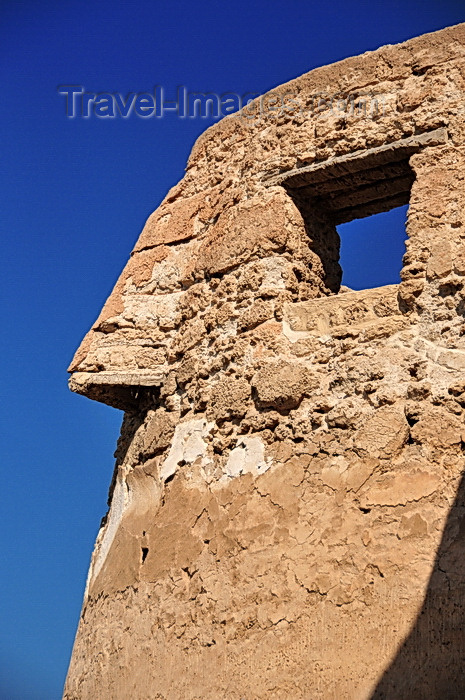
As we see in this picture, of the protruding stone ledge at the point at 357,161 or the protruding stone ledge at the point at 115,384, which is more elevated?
the protruding stone ledge at the point at 357,161

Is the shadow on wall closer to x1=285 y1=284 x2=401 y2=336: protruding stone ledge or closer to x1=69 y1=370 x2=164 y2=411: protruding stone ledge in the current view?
x1=285 y1=284 x2=401 y2=336: protruding stone ledge

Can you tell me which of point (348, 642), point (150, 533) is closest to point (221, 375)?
point (150, 533)

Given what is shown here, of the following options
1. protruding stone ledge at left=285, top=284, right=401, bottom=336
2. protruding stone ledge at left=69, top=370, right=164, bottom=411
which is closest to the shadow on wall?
protruding stone ledge at left=285, top=284, right=401, bottom=336

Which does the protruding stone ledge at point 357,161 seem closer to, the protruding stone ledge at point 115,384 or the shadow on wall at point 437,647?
the protruding stone ledge at point 115,384

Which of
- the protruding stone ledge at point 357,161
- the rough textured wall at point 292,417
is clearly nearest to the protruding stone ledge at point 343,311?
the rough textured wall at point 292,417

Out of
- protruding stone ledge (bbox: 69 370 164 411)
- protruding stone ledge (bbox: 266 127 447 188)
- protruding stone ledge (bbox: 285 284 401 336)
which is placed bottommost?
protruding stone ledge (bbox: 69 370 164 411)

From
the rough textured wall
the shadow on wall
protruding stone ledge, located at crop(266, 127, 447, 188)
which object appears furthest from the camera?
protruding stone ledge, located at crop(266, 127, 447, 188)

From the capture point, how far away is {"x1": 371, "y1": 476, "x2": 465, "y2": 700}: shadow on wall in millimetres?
3395

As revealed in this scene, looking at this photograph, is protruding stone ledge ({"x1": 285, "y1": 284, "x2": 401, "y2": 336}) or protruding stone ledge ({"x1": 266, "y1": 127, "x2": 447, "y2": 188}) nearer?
protruding stone ledge ({"x1": 285, "y1": 284, "x2": 401, "y2": 336})

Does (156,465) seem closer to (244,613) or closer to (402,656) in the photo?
(244,613)

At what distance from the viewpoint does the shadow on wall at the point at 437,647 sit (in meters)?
3.39

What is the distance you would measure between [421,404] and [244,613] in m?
1.23

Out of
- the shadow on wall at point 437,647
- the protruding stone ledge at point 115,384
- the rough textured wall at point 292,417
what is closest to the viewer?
the shadow on wall at point 437,647

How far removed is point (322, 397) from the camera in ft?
13.9
